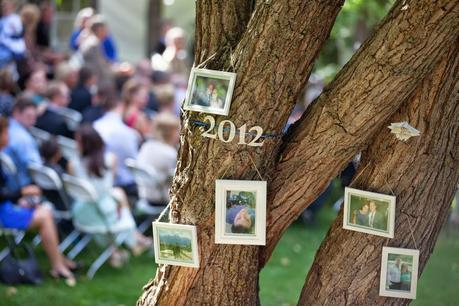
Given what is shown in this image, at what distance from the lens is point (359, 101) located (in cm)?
349

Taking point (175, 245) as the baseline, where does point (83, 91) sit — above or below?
above

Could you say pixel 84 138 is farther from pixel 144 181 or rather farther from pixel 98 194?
pixel 144 181

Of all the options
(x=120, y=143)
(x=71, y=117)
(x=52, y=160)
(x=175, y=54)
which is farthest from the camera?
(x=175, y=54)

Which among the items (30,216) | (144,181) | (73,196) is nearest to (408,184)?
(30,216)

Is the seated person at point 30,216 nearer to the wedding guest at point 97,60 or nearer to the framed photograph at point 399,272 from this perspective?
the wedding guest at point 97,60

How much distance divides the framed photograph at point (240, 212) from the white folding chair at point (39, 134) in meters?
5.42

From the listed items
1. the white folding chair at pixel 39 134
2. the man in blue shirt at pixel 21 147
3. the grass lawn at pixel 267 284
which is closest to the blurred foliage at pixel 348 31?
the grass lawn at pixel 267 284

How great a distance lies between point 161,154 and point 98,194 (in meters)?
1.15

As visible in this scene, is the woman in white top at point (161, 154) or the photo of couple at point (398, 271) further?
the woman in white top at point (161, 154)

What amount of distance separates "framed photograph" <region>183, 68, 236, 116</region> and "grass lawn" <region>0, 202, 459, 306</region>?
2.59m

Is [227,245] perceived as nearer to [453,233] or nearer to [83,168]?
[83,168]

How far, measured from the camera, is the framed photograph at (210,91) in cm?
350

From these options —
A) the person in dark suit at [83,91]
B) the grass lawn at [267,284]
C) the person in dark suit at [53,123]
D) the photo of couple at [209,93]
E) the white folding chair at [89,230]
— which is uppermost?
the photo of couple at [209,93]

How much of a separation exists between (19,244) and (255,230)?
500 centimetres
